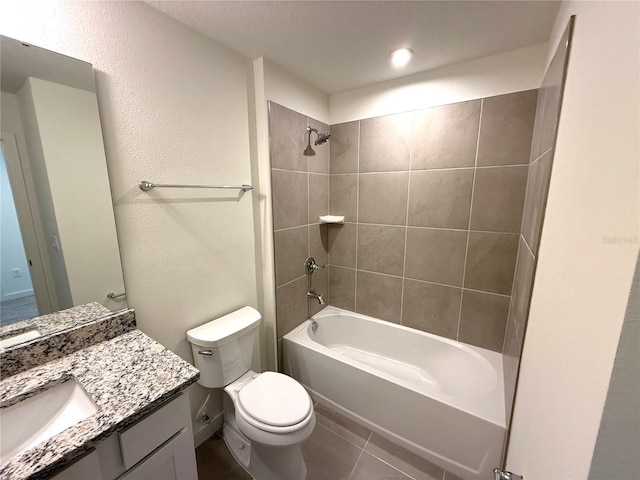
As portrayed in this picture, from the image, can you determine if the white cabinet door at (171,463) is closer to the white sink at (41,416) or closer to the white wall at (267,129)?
the white sink at (41,416)

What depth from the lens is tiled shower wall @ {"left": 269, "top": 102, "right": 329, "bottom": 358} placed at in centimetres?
171

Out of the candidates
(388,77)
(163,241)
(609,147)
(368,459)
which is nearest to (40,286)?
(163,241)

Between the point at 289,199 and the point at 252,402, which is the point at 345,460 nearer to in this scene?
the point at 252,402

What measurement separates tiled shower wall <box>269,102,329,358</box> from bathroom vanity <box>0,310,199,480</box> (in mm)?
976

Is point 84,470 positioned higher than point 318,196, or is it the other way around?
point 318,196

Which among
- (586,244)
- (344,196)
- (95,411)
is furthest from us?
(344,196)

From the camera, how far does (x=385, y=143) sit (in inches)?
76.8

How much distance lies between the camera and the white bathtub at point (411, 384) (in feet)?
4.39

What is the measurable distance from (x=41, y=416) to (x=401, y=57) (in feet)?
7.56

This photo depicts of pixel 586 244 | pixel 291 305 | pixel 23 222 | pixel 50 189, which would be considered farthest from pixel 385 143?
pixel 23 222

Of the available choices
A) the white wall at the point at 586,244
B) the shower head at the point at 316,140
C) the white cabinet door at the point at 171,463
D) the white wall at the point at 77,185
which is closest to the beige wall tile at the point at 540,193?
the white wall at the point at 586,244

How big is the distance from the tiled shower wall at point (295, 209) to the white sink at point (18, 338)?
1145mm

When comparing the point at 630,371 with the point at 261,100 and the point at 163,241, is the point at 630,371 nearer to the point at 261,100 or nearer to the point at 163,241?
the point at 163,241

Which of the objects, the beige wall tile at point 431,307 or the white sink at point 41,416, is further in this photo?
the beige wall tile at point 431,307
